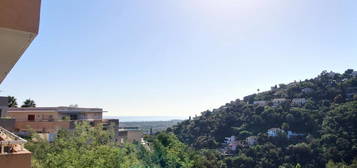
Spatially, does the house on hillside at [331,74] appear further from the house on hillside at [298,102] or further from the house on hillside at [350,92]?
the house on hillside at [298,102]

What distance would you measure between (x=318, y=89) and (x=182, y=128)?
92.3 ft

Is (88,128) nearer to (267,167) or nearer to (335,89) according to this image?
Answer: (267,167)

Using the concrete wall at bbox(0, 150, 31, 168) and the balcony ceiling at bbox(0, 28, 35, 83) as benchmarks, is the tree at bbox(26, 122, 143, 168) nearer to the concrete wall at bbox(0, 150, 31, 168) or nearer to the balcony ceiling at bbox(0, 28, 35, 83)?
the concrete wall at bbox(0, 150, 31, 168)

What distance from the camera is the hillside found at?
1678 inches

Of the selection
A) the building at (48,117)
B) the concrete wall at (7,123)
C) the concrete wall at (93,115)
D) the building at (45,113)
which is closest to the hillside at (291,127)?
the concrete wall at (93,115)

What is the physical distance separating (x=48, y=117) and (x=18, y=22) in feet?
74.7

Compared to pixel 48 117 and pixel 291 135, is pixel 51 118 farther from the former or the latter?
pixel 291 135

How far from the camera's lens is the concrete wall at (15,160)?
3.48 meters

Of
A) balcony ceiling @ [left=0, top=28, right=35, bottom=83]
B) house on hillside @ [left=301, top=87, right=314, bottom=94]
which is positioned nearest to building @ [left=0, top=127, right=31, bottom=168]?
balcony ceiling @ [left=0, top=28, right=35, bottom=83]

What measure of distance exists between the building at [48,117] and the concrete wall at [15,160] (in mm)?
15730

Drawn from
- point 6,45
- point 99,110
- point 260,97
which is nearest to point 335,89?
point 260,97

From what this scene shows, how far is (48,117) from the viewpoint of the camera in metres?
23.7

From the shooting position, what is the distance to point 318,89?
219 ft

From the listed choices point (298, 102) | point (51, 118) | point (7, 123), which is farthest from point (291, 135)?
point (7, 123)
